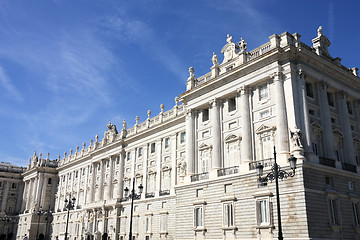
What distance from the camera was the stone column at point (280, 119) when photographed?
2667 centimetres

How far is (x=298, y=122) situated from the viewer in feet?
88.5

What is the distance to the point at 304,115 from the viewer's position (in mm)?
27297

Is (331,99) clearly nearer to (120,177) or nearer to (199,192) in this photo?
(199,192)

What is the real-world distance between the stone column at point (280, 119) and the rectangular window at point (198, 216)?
9.21m

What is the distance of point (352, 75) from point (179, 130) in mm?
20431

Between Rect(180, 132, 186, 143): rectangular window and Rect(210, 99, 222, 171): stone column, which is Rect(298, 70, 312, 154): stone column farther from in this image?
Rect(180, 132, 186, 143): rectangular window

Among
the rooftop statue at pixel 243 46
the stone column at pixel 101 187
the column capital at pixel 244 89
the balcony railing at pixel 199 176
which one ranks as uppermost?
the rooftop statue at pixel 243 46

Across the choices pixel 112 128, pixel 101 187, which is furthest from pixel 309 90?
pixel 112 128

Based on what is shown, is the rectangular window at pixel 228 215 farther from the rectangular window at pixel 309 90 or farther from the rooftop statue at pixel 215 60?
the rooftop statue at pixel 215 60

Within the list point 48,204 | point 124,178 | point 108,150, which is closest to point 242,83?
point 124,178

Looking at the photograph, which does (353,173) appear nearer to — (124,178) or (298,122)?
(298,122)

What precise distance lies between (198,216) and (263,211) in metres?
7.21

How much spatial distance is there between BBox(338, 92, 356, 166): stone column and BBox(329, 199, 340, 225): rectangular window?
17.9ft

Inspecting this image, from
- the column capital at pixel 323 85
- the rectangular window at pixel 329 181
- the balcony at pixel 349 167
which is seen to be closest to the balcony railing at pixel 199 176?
the rectangular window at pixel 329 181
